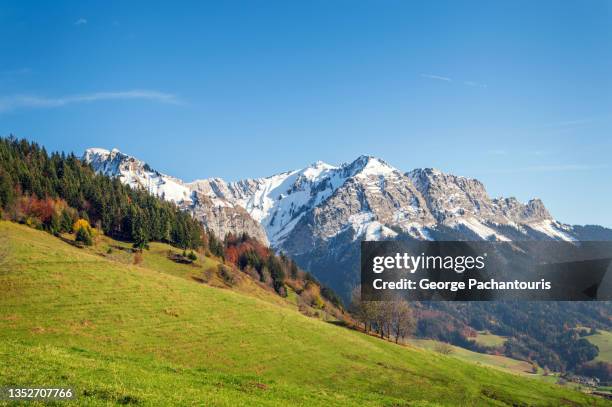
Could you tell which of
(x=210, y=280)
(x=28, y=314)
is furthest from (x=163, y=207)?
(x=28, y=314)

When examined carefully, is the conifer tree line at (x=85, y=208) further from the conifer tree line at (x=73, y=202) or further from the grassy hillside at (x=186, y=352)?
the grassy hillside at (x=186, y=352)

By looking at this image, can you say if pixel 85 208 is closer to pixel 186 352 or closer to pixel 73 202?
pixel 73 202

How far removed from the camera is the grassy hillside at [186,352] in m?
27.7

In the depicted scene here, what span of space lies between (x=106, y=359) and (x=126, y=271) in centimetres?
4205

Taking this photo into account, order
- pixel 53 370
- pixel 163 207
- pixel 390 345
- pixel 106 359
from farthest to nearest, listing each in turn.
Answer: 1. pixel 163 207
2. pixel 390 345
3. pixel 106 359
4. pixel 53 370

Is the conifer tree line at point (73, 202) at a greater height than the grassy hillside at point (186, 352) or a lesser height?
greater

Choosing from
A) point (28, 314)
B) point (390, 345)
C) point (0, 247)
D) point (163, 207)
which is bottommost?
point (390, 345)

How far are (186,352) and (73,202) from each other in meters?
128

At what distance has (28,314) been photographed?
51.8m

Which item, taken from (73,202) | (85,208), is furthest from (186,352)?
(73,202)

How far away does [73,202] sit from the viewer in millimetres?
158750

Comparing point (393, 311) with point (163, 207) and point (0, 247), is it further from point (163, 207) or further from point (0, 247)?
point (163, 207)

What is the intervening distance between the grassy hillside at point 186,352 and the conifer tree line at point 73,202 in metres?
56.4

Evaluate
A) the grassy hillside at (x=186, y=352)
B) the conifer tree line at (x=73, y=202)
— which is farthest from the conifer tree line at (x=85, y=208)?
the grassy hillside at (x=186, y=352)
